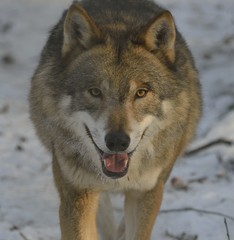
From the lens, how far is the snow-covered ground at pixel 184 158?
561cm

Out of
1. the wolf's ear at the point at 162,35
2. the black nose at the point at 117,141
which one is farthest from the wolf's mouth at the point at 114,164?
the wolf's ear at the point at 162,35

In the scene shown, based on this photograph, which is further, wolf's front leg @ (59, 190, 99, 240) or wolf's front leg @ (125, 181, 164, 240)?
wolf's front leg @ (125, 181, 164, 240)

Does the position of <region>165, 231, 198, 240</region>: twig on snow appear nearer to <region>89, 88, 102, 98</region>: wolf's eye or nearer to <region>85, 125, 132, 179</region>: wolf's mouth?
<region>85, 125, 132, 179</region>: wolf's mouth

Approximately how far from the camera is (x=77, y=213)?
4.68 metres

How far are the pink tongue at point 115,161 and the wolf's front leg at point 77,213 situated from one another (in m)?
0.47

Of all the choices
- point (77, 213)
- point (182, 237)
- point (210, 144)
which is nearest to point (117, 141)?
point (77, 213)

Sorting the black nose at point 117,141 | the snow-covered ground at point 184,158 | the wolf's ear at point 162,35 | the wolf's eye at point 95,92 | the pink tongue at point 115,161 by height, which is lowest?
the snow-covered ground at point 184,158

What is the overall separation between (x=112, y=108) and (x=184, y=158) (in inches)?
103

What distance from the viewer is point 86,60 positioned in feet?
14.8

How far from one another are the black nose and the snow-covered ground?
4.54 ft

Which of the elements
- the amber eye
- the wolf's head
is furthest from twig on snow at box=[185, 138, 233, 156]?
the amber eye

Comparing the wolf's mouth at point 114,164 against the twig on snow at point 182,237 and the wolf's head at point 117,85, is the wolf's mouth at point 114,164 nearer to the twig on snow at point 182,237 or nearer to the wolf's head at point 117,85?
the wolf's head at point 117,85

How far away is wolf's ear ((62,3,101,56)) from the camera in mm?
4379

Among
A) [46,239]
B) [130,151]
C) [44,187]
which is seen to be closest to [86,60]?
[130,151]
